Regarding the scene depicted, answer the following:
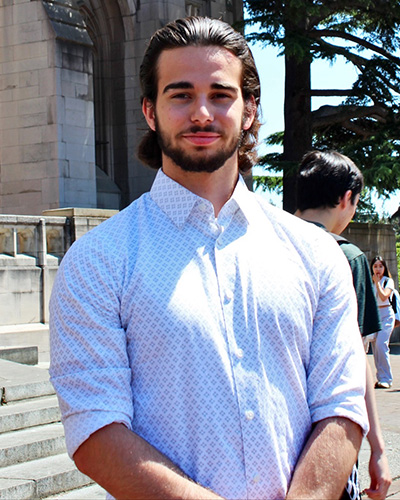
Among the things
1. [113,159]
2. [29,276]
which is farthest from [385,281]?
[113,159]

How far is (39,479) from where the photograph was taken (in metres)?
5.27

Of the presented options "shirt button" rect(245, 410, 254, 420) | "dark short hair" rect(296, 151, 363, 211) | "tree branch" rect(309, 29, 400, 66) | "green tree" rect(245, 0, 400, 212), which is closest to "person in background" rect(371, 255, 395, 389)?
"green tree" rect(245, 0, 400, 212)

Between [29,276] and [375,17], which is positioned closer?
[29,276]

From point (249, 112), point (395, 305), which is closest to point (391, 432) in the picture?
point (395, 305)

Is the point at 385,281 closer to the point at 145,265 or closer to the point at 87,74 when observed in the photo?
the point at 87,74

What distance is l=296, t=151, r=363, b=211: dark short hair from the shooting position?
3270 mm

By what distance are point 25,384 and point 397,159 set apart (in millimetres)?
9435

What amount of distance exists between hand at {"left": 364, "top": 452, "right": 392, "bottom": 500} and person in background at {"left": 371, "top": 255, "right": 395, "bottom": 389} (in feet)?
23.6

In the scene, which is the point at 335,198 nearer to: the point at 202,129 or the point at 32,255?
the point at 202,129

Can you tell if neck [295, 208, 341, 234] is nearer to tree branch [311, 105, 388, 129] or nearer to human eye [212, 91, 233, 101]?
human eye [212, 91, 233, 101]

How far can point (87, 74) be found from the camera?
15.2 m

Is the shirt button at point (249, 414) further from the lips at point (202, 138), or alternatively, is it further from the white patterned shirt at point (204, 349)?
the lips at point (202, 138)

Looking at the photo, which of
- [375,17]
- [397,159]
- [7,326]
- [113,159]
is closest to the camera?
[7,326]

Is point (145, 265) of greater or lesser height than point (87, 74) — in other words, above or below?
below
